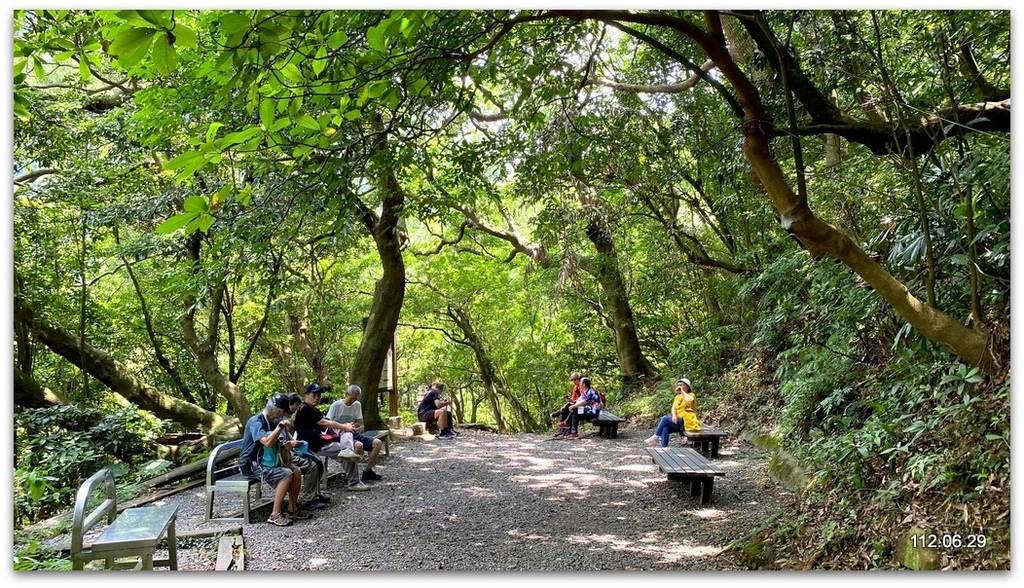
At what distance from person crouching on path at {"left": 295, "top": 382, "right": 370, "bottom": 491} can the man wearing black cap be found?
0.80 metres

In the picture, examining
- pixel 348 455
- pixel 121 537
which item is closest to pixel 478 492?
pixel 348 455

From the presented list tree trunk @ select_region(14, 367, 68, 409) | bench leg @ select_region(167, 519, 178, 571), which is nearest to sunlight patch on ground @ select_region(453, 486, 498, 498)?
bench leg @ select_region(167, 519, 178, 571)

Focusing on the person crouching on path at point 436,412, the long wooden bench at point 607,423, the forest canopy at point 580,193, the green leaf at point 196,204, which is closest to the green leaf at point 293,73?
the forest canopy at point 580,193

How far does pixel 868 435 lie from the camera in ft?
10.5

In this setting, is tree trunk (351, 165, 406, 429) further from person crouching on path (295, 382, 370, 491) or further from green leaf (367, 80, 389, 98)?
green leaf (367, 80, 389, 98)

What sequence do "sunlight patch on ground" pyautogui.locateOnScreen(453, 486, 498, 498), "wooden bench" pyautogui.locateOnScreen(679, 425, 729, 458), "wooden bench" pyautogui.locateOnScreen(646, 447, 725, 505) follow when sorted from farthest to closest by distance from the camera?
"wooden bench" pyautogui.locateOnScreen(679, 425, 729, 458), "sunlight patch on ground" pyautogui.locateOnScreen(453, 486, 498, 498), "wooden bench" pyautogui.locateOnScreen(646, 447, 725, 505)

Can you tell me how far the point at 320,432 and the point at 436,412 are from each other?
3748mm

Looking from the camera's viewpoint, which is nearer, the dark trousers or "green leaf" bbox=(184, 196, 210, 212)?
"green leaf" bbox=(184, 196, 210, 212)

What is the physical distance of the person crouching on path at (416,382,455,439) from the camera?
30.1ft

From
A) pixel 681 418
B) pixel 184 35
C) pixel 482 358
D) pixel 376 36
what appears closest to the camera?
pixel 184 35

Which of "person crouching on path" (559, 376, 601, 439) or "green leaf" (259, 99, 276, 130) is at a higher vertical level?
"green leaf" (259, 99, 276, 130)

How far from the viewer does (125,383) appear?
783 centimetres

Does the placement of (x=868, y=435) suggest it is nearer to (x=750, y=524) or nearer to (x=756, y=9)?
(x=750, y=524)

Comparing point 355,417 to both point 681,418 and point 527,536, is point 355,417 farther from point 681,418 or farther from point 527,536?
point 681,418
